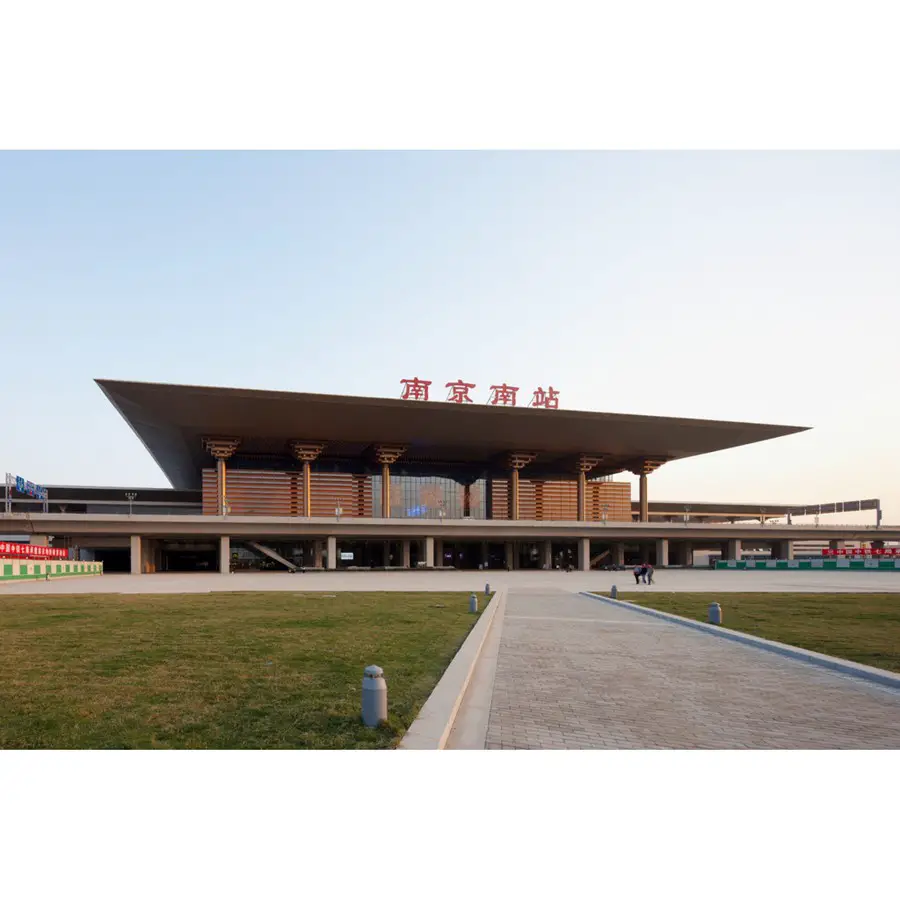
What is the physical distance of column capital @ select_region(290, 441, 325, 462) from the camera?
60.2 meters

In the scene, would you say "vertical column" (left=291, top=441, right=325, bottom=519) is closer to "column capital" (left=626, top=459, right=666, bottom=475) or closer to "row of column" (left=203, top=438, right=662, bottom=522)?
"row of column" (left=203, top=438, right=662, bottom=522)

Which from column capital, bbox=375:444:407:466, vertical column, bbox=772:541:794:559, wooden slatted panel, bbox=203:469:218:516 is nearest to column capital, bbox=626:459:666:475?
vertical column, bbox=772:541:794:559

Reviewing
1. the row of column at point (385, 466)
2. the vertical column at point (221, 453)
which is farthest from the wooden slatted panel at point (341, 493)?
the vertical column at point (221, 453)

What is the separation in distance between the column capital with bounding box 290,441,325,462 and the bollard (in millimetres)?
54364

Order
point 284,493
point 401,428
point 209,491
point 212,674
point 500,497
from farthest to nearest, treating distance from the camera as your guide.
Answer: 1. point 500,497
2. point 284,493
3. point 209,491
4. point 401,428
5. point 212,674

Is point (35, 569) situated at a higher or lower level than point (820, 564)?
higher

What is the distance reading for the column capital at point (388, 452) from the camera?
62625 mm

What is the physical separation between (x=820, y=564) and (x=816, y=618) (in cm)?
4726

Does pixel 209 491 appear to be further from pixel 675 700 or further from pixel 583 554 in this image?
pixel 675 700

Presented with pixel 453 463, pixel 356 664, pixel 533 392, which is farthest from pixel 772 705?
pixel 453 463

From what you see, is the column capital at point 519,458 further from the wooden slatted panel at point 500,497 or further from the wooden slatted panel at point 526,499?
the wooden slatted panel at point 526,499

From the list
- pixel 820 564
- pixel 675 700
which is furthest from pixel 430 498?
pixel 675 700

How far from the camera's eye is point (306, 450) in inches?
2384
